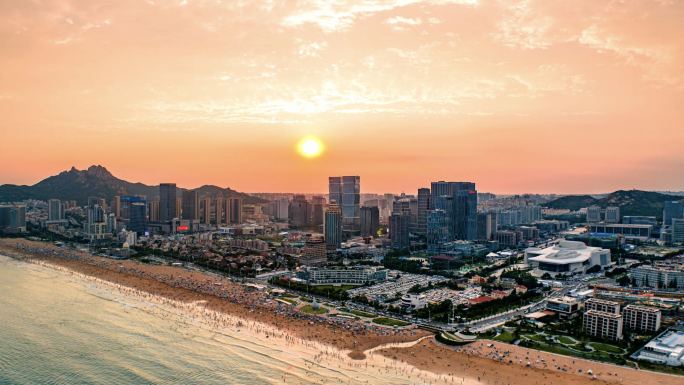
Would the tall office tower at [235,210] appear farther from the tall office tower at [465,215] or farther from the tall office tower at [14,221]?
the tall office tower at [465,215]

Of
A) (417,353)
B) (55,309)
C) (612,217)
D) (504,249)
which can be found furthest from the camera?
(612,217)

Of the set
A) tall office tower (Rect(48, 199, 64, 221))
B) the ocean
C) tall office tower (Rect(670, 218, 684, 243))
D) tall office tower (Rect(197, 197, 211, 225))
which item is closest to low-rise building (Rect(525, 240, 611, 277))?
tall office tower (Rect(670, 218, 684, 243))

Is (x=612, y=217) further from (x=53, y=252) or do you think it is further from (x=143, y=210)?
(x=53, y=252)

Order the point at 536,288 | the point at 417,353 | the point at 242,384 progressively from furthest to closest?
1. the point at 536,288
2. the point at 417,353
3. the point at 242,384

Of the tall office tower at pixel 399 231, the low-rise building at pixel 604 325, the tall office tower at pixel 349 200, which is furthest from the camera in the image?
the tall office tower at pixel 349 200

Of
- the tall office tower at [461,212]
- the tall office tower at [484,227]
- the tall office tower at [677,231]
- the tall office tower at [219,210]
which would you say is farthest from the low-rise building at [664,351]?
the tall office tower at [219,210]

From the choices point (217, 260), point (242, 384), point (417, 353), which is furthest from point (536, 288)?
point (217, 260)

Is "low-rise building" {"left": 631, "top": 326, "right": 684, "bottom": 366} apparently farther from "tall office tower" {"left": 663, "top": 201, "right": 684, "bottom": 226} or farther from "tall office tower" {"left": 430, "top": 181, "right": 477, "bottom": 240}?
"tall office tower" {"left": 663, "top": 201, "right": 684, "bottom": 226}

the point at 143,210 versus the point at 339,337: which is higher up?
the point at 143,210
